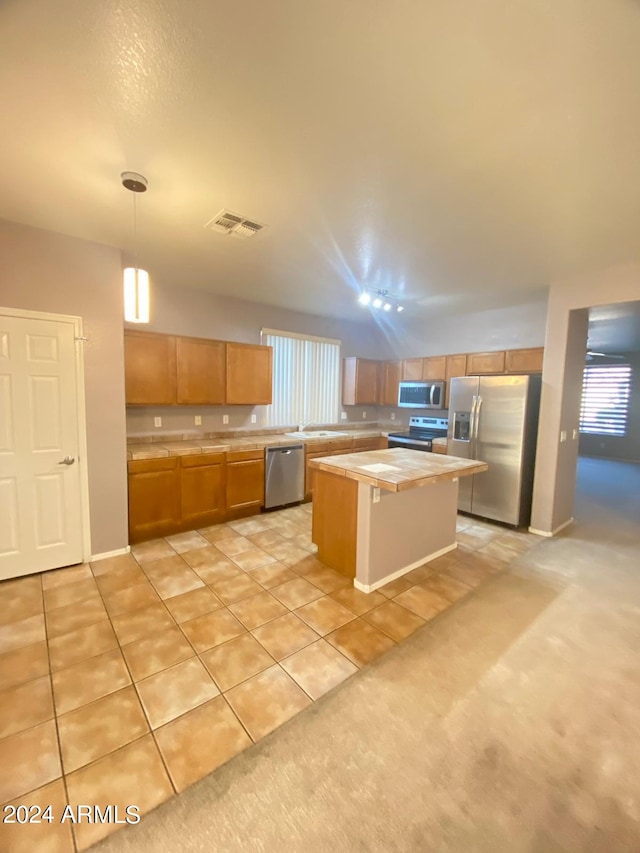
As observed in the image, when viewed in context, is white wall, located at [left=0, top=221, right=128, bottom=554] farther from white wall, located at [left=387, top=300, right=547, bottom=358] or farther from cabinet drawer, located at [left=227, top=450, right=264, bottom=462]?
white wall, located at [left=387, top=300, right=547, bottom=358]

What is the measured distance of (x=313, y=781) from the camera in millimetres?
1416

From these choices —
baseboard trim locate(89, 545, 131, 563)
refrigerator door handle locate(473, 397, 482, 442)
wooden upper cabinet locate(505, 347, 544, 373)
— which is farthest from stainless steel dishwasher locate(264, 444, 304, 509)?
wooden upper cabinet locate(505, 347, 544, 373)

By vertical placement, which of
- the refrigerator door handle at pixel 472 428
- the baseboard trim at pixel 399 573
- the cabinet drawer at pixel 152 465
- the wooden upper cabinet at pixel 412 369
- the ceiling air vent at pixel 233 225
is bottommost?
the baseboard trim at pixel 399 573

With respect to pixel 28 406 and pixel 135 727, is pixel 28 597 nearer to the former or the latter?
pixel 28 406

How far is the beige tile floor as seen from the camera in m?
1.44

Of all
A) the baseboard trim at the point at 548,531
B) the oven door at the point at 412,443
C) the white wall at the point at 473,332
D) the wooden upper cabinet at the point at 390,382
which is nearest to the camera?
the baseboard trim at the point at 548,531

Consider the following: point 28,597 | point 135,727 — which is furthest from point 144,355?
point 135,727

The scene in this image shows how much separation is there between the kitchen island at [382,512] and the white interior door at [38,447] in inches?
84.1

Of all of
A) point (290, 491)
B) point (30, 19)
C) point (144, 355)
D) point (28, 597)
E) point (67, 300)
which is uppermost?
point (30, 19)

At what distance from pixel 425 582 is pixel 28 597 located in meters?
3.07

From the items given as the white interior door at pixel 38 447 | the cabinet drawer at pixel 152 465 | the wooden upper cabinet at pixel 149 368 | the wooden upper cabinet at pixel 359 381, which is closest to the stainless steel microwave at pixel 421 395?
the wooden upper cabinet at pixel 359 381

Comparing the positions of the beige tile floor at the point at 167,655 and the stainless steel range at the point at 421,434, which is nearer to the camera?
the beige tile floor at the point at 167,655

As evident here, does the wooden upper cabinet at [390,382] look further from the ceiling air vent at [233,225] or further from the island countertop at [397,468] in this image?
the ceiling air vent at [233,225]

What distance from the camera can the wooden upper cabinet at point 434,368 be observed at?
5406mm
